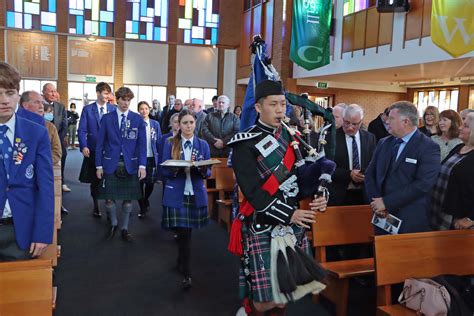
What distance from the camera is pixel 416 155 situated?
135 inches

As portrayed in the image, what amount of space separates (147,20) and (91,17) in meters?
2.40

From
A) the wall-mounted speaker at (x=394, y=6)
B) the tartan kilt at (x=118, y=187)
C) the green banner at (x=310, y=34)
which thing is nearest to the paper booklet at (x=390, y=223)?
the tartan kilt at (x=118, y=187)

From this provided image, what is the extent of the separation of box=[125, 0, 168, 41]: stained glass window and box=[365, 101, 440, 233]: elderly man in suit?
59.0 feet

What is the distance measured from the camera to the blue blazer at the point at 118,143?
5.05 metres

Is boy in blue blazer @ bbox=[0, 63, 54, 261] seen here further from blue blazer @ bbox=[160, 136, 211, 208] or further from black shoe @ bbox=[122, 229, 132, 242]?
black shoe @ bbox=[122, 229, 132, 242]

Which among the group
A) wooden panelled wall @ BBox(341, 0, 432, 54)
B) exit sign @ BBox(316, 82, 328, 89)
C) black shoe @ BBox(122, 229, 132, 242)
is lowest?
black shoe @ BBox(122, 229, 132, 242)

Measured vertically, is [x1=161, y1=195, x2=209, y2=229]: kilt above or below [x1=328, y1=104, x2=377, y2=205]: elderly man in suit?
below

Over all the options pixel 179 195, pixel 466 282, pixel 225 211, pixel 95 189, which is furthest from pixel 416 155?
pixel 95 189

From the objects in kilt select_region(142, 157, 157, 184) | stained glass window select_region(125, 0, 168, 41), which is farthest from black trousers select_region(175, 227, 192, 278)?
stained glass window select_region(125, 0, 168, 41)

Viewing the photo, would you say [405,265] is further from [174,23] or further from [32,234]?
[174,23]

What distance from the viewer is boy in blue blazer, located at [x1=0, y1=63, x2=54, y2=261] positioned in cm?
228

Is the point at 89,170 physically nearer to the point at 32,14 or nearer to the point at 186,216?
the point at 186,216

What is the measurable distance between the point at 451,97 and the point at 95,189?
11.0 meters

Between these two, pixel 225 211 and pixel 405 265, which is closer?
pixel 405 265
